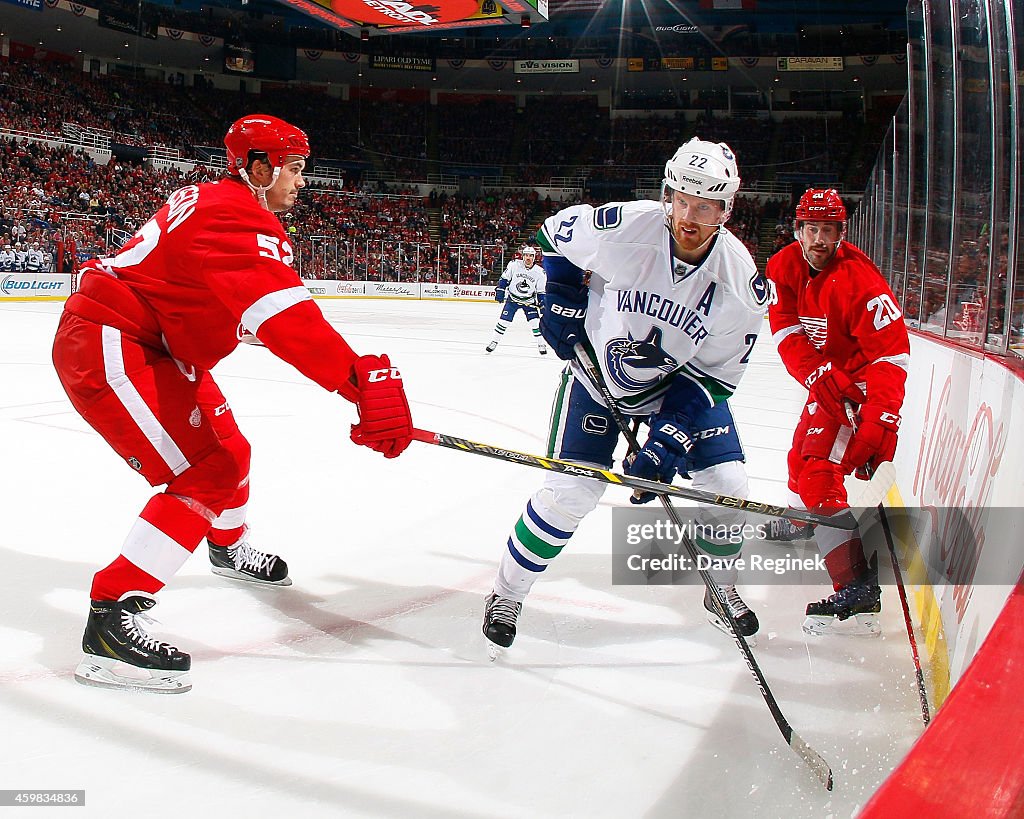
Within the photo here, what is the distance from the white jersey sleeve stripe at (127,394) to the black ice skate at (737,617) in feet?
5.20

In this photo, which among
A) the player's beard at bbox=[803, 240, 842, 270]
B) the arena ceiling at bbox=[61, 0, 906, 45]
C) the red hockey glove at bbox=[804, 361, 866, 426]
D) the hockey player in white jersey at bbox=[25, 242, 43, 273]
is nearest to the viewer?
the red hockey glove at bbox=[804, 361, 866, 426]

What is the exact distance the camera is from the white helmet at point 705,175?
2131 millimetres

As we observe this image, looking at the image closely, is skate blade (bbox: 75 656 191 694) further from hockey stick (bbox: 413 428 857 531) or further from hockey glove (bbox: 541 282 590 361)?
hockey glove (bbox: 541 282 590 361)

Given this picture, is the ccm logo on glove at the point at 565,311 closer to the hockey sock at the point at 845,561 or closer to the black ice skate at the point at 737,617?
the black ice skate at the point at 737,617

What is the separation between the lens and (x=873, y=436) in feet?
8.13

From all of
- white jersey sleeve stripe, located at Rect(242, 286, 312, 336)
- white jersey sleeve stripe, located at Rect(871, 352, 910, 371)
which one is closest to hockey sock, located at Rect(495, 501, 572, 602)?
white jersey sleeve stripe, located at Rect(242, 286, 312, 336)

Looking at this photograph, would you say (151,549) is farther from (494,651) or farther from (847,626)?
(847,626)

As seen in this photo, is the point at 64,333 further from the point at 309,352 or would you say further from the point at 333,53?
the point at 333,53

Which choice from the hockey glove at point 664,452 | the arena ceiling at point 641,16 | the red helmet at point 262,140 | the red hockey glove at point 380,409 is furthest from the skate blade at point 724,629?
the arena ceiling at point 641,16

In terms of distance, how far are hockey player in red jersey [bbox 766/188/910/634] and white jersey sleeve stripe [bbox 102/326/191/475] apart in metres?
1.73

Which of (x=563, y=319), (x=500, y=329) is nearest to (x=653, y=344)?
(x=563, y=319)

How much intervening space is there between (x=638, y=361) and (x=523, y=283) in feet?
24.6

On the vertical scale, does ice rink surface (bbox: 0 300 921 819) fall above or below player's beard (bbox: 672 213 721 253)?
below

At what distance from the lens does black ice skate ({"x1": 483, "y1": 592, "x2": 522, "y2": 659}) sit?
7.63ft
